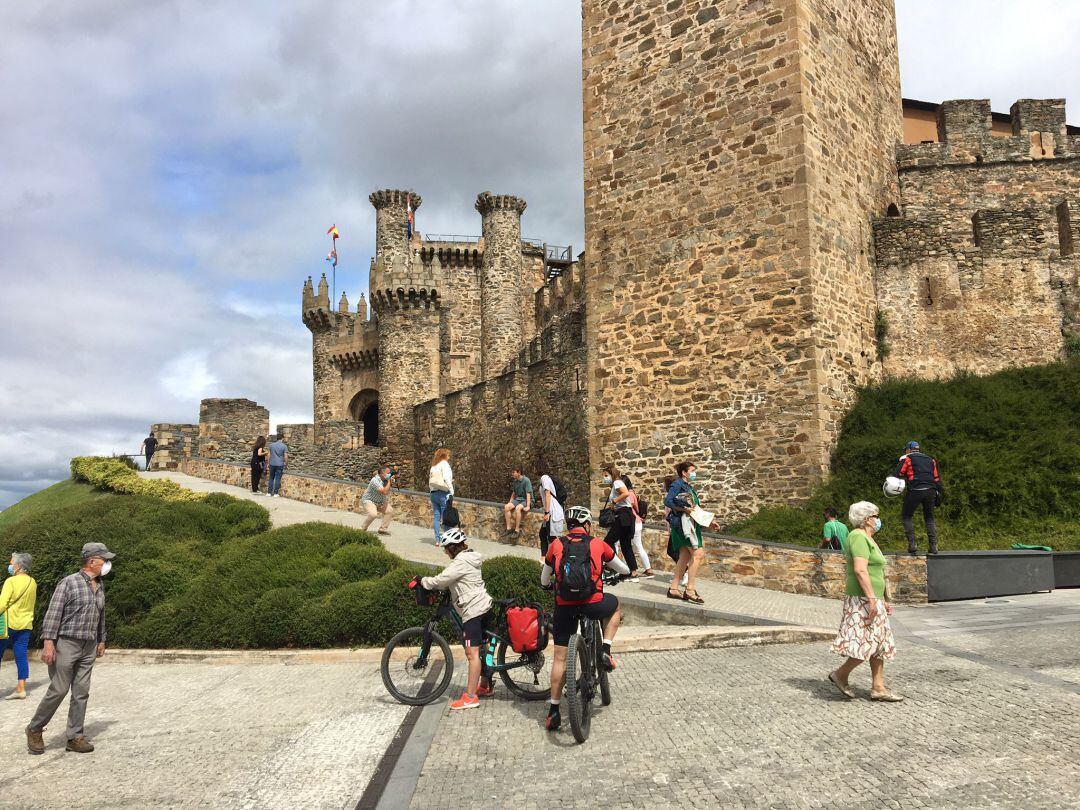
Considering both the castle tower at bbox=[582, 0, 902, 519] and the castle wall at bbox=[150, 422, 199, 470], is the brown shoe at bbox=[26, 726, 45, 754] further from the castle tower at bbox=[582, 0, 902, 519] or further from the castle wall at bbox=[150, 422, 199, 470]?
the castle wall at bbox=[150, 422, 199, 470]

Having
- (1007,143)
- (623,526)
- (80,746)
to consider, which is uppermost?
(1007,143)

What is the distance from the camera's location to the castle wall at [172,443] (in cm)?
2875

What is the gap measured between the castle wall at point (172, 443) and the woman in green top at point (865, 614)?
2668cm

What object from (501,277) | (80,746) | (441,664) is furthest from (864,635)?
(501,277)

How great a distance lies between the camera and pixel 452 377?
3628cm

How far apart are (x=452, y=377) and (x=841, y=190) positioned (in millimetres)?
24294

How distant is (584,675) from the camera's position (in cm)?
537

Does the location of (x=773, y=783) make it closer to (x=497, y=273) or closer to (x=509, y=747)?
(x=509, y=747)

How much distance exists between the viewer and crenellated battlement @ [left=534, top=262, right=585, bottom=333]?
79.8ft

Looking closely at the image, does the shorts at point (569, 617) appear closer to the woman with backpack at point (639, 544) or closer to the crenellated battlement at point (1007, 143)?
the woman with backpack at point (639, 544)

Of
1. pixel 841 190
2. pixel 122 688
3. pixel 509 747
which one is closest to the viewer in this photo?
pixel 509 747

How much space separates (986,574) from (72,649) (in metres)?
9.69

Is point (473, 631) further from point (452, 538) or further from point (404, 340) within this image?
point (404, 340)

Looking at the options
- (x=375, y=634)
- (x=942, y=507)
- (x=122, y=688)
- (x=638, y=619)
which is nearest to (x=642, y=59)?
(x=942, y=507)
